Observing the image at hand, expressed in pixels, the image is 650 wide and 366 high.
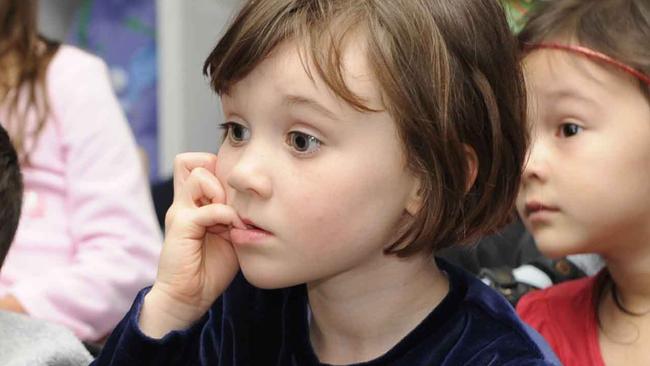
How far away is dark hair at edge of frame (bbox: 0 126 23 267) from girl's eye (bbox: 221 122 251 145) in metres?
0.34

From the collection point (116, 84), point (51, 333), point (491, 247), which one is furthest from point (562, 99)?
point (116, 84)

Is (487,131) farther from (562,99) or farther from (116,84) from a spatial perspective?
(116,84)

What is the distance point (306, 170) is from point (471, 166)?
0.61ft

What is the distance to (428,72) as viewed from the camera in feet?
3.40

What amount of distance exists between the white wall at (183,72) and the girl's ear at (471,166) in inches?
75.7

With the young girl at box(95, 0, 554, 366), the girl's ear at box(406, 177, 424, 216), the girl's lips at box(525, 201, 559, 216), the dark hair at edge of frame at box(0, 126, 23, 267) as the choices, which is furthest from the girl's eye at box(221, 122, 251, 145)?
the girl's lips at box(525, 201, 559, 216)

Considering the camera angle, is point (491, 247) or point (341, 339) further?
point (491, 247)

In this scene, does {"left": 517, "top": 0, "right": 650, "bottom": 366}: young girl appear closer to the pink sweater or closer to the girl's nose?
the girl's nose

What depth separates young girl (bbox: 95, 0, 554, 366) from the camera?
3.36 ft

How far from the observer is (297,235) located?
1040 mm

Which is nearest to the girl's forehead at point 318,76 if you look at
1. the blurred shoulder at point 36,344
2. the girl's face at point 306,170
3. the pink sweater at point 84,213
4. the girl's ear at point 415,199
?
the girl's face at point 306,170

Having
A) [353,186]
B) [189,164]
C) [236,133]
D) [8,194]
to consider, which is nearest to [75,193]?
[8,194]

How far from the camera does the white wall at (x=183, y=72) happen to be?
9.76 ft

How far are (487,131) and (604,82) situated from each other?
0.30 m
